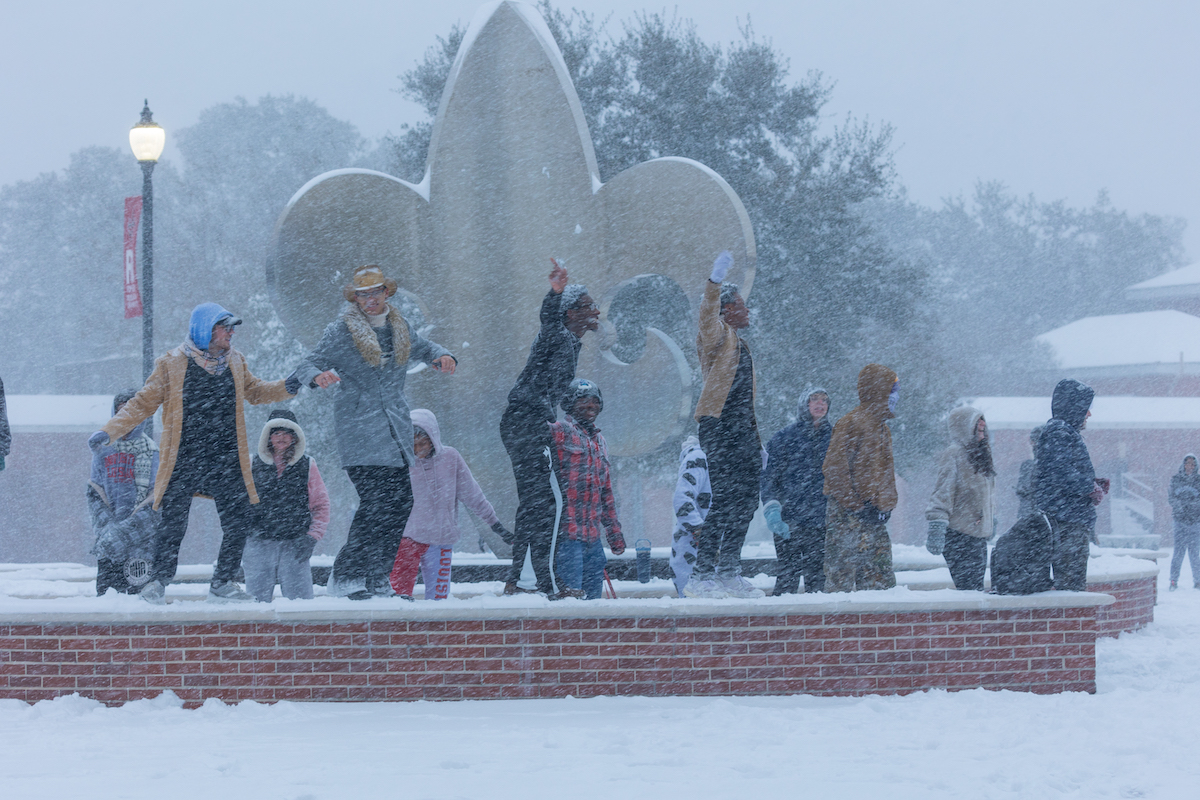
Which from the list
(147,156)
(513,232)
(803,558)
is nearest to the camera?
(803,558)

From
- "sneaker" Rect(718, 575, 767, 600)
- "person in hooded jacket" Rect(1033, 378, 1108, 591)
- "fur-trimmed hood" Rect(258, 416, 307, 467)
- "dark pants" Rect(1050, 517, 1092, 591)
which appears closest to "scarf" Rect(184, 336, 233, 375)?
"fur-trimmed hood" Rect(258, 416, 307, 467)

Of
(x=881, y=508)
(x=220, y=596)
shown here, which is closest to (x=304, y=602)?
(x=220, y=596)

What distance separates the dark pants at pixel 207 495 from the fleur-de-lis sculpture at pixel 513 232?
3186 millimetres

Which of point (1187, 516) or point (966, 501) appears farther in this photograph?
point (1187, 516)

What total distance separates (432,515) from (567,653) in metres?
1.68

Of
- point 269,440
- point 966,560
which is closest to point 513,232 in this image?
point 269,440

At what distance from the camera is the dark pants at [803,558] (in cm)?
775

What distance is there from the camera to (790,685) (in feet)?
21.0

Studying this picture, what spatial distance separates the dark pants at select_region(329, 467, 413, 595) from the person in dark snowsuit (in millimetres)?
768

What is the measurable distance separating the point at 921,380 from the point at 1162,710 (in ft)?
47.9

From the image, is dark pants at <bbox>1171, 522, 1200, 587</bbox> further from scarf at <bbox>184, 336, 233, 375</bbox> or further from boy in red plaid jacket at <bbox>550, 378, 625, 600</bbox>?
scarf at <bbox>184, 336, 233, 375</bbox>

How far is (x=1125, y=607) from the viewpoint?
9.39 meters

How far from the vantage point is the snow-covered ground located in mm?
4707

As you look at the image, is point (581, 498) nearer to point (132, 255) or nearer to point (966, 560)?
point (966, 560)
